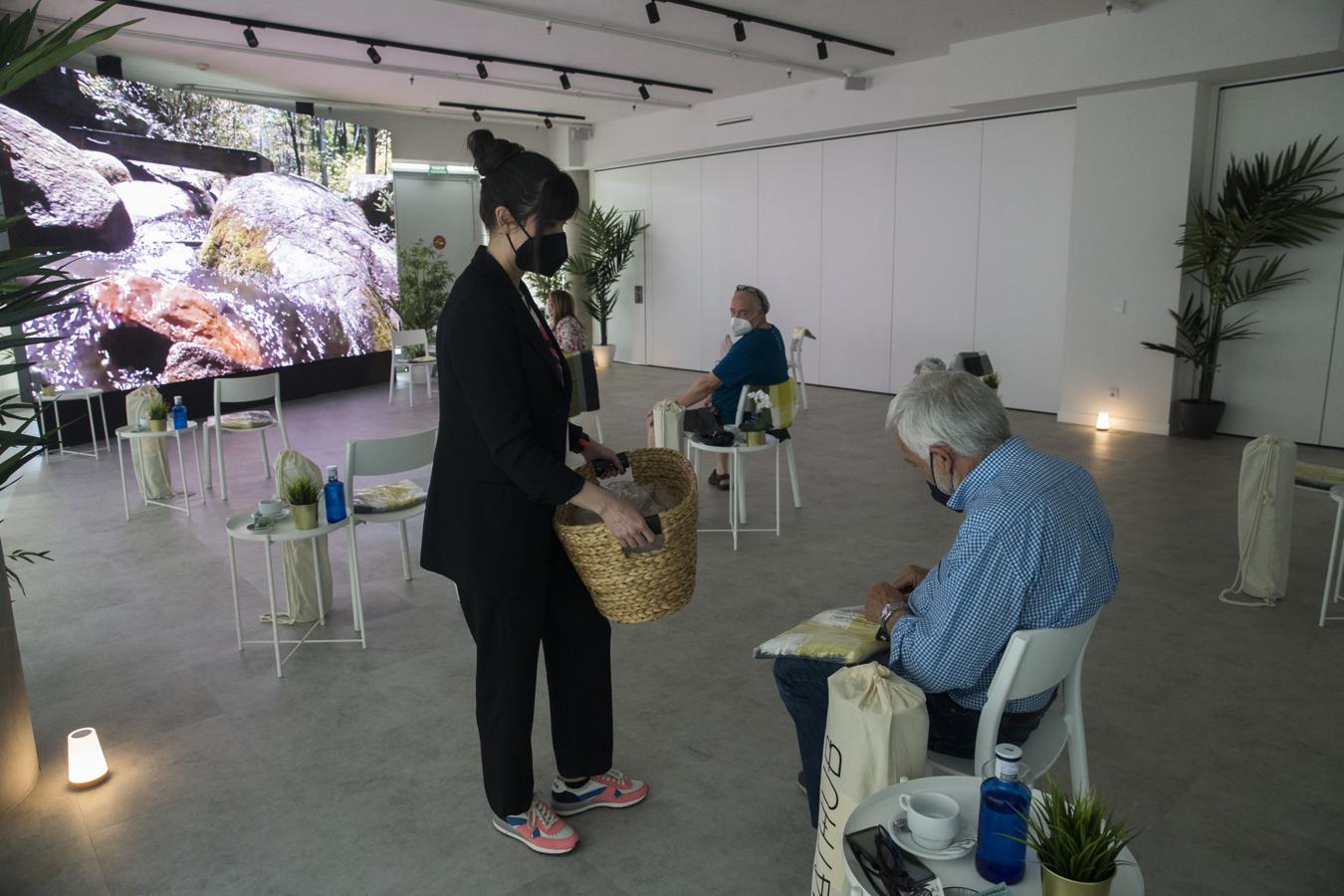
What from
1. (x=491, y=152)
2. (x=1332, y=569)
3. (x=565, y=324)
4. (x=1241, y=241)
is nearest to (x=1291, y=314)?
(x=1241, y=241)

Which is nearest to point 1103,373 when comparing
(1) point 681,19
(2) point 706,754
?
(1) point 681,19

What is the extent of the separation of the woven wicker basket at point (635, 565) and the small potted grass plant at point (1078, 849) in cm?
99

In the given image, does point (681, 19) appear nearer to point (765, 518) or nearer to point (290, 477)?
point (765, 518)

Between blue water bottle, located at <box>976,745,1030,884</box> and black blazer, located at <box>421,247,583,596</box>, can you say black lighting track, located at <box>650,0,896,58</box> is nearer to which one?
black blazer, located at <box>421,247,583,596</box>

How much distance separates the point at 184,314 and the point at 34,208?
159cm

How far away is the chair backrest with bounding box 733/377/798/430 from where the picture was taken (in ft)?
17.3

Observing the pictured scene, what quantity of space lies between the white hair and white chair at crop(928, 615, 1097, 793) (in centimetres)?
42

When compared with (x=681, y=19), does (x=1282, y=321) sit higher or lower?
lower

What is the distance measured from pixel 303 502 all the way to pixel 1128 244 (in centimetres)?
732

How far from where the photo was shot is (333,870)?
7.85ft

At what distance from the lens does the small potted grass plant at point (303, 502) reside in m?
3.59

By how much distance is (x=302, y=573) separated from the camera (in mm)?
4023

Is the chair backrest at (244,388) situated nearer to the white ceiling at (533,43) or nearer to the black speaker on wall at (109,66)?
the white ceiling at (533,43)

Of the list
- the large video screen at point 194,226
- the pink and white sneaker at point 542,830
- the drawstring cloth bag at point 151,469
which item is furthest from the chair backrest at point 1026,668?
the large video screen at point 194,226
